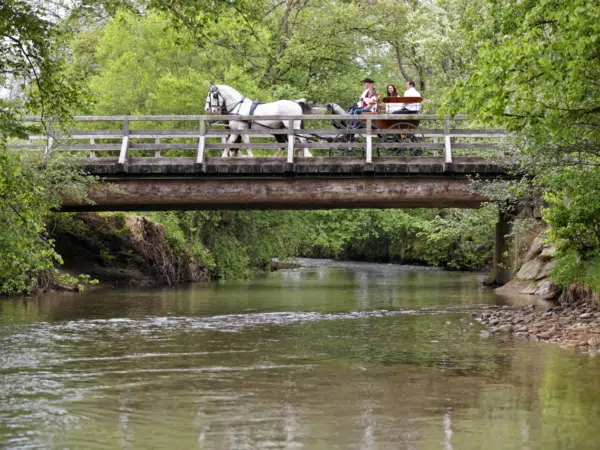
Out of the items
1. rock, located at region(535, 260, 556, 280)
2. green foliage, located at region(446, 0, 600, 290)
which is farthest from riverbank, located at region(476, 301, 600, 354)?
rock, located at region(535, 260, 556, 280)

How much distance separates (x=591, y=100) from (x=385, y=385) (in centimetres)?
525

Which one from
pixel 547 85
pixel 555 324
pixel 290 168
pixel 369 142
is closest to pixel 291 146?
pixel 290 168

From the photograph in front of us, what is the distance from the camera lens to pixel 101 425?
24.9 feet

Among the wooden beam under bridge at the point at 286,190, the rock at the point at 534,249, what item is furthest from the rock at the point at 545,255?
the wooden beam under bridge at the point at 286,190

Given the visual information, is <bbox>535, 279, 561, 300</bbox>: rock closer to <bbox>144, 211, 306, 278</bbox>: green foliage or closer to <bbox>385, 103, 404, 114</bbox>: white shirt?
<bbox>385, 103, 404, 114</bbox>: white shirt

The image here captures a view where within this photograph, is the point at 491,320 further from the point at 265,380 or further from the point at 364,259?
the point at 364,259

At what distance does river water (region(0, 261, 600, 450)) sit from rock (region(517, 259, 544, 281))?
7740 mm

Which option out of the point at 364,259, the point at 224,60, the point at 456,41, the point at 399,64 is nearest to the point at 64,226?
the point at 224,60

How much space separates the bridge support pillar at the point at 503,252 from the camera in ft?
92.5

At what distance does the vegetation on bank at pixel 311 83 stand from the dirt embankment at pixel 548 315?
27.6 inches

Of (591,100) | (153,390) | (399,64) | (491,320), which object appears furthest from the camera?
(399,64)

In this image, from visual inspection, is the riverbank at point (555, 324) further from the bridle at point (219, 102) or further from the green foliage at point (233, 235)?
the green foliage at point (233, 235)

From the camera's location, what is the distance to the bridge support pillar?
2819 centimetres

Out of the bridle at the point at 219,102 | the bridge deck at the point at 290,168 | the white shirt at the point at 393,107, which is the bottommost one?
the bridge deck at the point at 290,168
